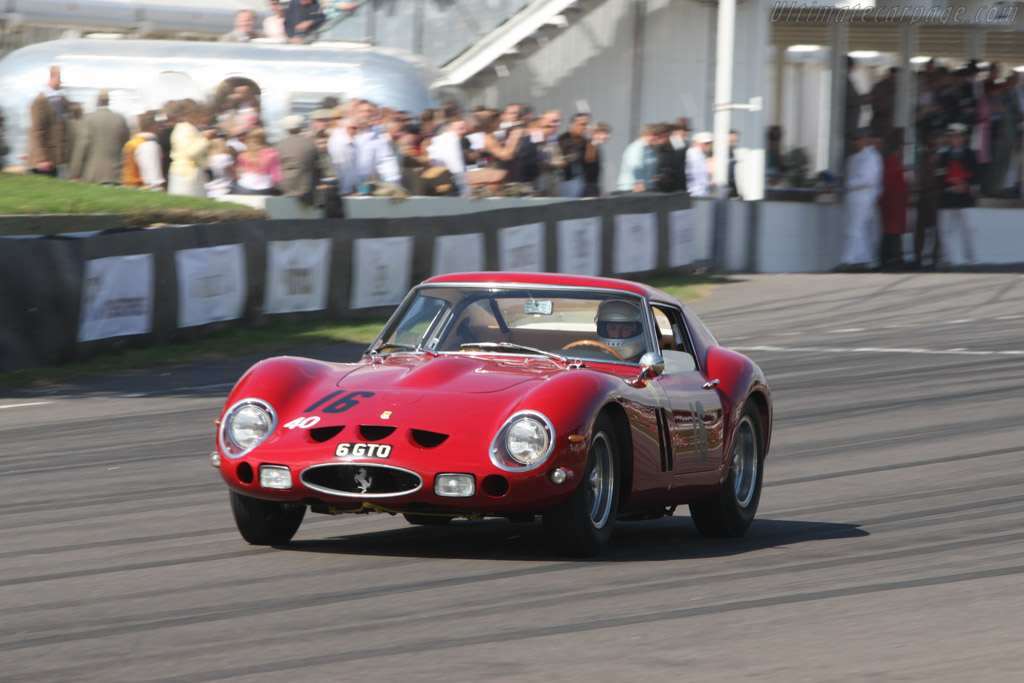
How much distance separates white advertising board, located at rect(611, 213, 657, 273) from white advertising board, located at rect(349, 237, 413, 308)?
12.8ft

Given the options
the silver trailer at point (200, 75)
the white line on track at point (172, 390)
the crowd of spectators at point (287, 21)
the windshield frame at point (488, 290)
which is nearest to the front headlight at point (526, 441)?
the windshield frame at point (488, 290)

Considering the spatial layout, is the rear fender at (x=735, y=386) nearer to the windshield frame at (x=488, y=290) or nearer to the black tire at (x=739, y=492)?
the black tire at (x=739, y=492)

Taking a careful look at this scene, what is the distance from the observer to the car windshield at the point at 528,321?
7121 millimetres

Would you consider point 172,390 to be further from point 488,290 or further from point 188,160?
point 488,290

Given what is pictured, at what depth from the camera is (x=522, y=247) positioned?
18.9 m

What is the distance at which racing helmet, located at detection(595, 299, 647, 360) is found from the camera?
23.3ft

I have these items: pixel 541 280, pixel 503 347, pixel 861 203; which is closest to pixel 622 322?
pixel 541 280

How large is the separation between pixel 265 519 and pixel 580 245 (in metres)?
13.8

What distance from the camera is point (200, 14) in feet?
78.3

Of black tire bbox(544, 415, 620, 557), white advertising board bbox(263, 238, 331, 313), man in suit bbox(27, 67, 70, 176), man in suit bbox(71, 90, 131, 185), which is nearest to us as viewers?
black tire bbox(544, 415, 620, 557)

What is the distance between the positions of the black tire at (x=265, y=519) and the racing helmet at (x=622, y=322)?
1.63 metres

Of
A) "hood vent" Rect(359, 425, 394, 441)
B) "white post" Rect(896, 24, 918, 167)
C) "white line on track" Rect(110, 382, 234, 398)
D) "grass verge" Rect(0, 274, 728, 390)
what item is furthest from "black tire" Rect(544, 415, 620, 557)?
"white post" Rect(896, 24, 918, 167)

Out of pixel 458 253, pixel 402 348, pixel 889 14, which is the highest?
pixel 889 14

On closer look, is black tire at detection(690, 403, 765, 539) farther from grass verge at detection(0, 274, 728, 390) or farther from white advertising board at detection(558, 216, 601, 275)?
white advertising board at detection(558, 216, 601, 275)
